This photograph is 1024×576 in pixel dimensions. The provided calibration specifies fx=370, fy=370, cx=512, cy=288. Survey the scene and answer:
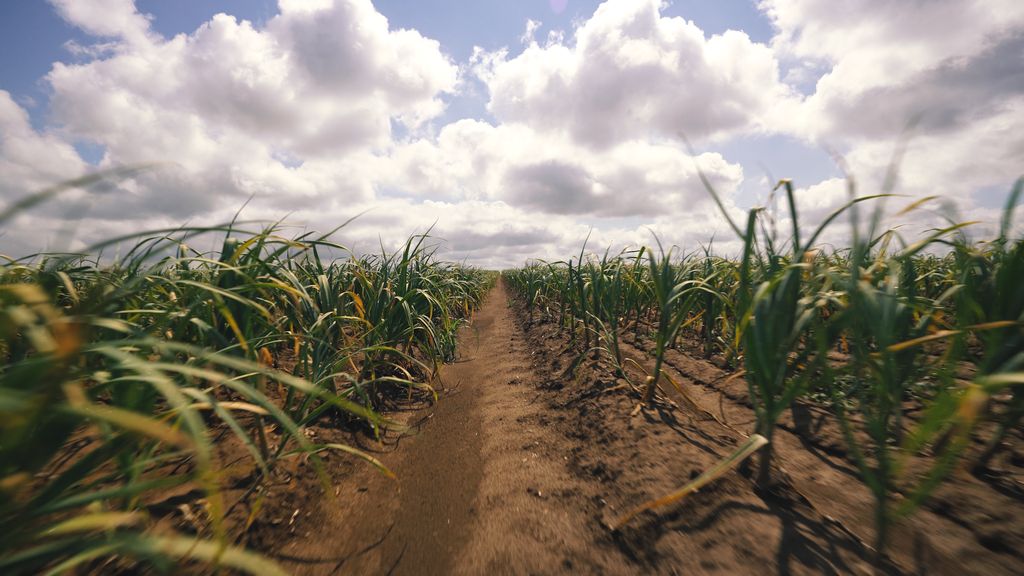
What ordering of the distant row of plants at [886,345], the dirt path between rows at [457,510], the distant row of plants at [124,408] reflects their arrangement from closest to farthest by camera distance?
the distant row of plants at [124,408] < the distant row of plants at [886,345] < the dirt path between rows at [457,510]

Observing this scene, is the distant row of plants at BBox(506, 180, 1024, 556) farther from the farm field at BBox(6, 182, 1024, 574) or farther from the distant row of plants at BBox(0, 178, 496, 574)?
the distant row of plants at BBox(0, 178, 496, 574)

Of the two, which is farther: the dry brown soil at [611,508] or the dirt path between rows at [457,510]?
the dirt path between rows at [457,510]

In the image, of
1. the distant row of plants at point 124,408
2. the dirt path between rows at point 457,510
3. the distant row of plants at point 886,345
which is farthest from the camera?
the dirt path between rows at point 457,510

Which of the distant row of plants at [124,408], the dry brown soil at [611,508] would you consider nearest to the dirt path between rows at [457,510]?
the dry brown soil at [611,508]

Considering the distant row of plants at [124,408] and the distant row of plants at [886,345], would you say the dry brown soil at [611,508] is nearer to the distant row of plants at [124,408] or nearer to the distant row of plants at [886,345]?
the distant row of plants at [886,345]

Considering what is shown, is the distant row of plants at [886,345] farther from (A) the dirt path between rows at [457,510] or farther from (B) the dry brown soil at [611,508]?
(A) the dirt path between rows at [457,510]

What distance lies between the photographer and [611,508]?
52.5 inches

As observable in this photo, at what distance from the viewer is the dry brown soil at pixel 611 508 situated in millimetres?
988

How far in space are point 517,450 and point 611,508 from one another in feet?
2.17

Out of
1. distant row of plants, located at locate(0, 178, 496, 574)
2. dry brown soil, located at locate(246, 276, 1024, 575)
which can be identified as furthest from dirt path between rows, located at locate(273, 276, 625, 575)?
Answer: distant row of plants, located at locate(0, 178, 496, 574)

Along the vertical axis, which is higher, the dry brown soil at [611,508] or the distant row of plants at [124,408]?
the distant row of plants at [124,408]

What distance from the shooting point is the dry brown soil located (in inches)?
38.9

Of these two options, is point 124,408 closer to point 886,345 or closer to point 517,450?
point 517,450

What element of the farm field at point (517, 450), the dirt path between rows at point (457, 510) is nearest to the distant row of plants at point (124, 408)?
the farm field at point (517, 450)
